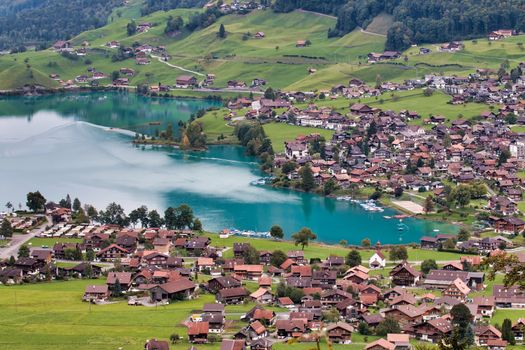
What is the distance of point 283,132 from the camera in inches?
2386

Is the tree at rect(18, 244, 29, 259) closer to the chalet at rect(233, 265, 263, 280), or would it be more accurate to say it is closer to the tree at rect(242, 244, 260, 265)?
the chalet at rect(233, 265, 263, 280)

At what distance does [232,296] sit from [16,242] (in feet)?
37.3

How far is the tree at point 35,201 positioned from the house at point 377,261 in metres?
15.5

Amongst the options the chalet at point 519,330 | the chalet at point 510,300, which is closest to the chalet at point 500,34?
the chalet at point 510,300

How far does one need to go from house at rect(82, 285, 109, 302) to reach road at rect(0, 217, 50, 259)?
20.4 ft

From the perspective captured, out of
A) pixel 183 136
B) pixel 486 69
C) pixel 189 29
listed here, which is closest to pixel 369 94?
pixel 486 69

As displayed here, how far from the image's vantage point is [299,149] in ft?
177

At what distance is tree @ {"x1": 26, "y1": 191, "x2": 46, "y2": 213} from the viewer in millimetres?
41406

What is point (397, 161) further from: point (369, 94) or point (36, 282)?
point (36, 282)

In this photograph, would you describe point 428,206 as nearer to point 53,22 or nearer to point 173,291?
point 173,291

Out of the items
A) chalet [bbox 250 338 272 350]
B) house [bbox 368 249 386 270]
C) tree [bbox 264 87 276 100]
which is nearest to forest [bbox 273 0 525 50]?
tree [bbox 264 87 276 100]

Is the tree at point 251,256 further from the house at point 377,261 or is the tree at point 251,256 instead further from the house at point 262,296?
the house at point 377,261

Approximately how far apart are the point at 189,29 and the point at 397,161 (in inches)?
2143

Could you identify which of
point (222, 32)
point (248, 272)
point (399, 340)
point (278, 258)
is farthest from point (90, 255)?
point (222, 32)
